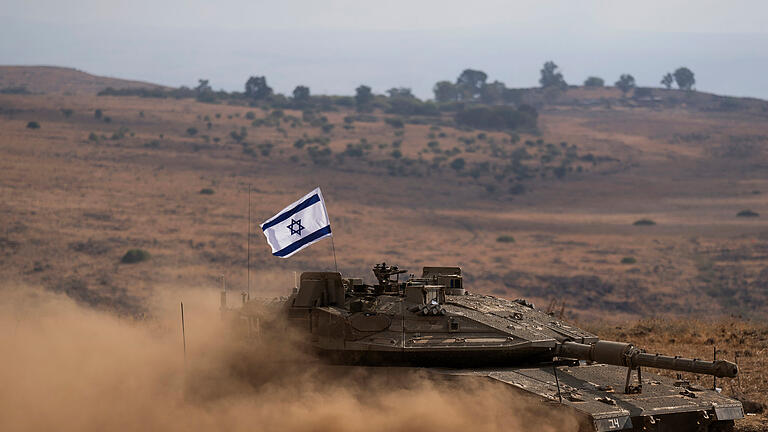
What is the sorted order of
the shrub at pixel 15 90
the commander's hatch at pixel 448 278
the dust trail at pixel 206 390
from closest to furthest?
the dust trail at pixel 206 390
the commander's hatch at pixel 448 278
the shrub at pixel 15 90

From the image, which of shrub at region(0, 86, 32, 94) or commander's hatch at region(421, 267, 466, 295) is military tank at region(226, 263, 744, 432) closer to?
commander's hatch at region(421, 267, 466, 295)

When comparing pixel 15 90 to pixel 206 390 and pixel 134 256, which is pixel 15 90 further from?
pixel 206 390

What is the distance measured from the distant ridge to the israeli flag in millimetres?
114088

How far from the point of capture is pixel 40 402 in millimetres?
15469

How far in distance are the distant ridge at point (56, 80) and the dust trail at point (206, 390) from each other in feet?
370

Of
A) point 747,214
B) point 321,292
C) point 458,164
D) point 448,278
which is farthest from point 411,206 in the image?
point 321,292

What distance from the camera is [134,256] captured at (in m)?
52.5

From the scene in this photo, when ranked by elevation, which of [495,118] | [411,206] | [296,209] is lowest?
[411,206]

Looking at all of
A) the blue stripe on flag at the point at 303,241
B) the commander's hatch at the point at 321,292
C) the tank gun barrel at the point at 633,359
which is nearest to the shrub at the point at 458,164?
the blue stripe on flag at the point at 303,241

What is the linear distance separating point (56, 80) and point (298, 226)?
123 meters

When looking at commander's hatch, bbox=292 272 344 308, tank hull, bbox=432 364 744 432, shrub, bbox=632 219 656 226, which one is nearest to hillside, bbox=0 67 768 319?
shrub, bbox=632 219 656 226

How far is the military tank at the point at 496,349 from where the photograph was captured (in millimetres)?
12227

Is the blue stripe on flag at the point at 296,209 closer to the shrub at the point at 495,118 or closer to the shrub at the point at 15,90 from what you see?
the shrub at the point at 495,118

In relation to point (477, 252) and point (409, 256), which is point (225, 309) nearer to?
point (409, 256)
